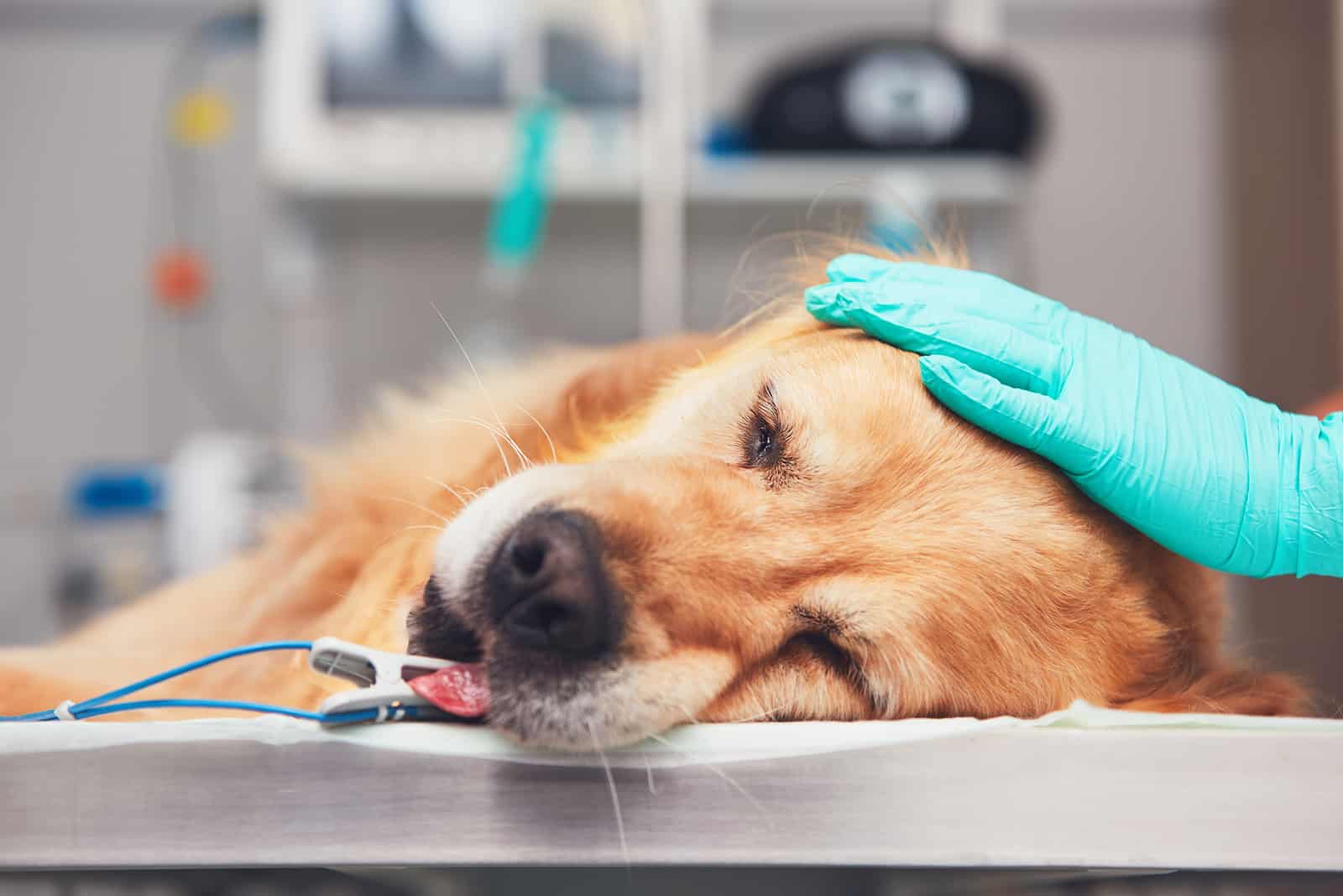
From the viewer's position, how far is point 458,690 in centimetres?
64

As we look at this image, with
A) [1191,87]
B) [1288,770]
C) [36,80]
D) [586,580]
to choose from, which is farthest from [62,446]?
[1191,87]

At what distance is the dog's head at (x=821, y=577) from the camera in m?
0.67

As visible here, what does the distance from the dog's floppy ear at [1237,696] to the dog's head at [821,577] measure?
0.02 meters

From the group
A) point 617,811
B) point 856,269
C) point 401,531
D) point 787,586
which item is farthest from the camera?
point 401,531

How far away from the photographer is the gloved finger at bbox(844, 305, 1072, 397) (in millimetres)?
792

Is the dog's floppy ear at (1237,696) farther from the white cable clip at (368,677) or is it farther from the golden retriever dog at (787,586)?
the white cable clip at (368,677)

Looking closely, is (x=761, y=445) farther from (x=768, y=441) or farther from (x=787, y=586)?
(x=787, y=586)

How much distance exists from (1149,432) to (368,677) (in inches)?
23.3

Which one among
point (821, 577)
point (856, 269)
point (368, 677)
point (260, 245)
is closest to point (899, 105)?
point (856, 269)

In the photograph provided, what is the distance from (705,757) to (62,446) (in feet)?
10.2

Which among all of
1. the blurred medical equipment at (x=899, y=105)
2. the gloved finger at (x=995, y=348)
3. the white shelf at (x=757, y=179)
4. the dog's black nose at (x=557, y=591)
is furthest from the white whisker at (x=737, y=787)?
the blurred medical equipment at (x=899, y=105)

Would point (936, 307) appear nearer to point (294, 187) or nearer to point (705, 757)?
point (705, 757)

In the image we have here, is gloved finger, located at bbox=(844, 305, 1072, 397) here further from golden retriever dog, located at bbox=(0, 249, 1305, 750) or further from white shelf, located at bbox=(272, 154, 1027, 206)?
white shelf, located at bbox=(272, 154, 1027, 206)

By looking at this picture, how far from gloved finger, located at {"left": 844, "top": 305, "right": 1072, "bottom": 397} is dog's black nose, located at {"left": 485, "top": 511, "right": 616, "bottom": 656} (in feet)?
1.07
